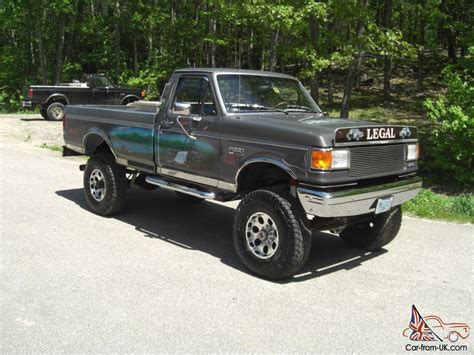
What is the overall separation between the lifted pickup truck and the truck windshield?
1754 centimetres

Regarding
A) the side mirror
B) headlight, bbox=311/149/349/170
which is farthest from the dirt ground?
headlight, bbox=311/149/349/170

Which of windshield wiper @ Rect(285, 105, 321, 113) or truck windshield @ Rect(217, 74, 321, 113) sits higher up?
truck windshield @ Rect(217, 74, 321, 113)

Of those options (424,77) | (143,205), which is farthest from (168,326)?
(424,77)

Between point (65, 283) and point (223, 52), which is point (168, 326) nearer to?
point (65, 283)

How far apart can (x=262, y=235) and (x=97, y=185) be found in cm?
333

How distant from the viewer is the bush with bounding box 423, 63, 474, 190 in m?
11.3

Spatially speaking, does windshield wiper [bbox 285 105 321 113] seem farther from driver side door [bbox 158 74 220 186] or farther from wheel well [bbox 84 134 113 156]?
wheel well [bbox 84 134 113 156]

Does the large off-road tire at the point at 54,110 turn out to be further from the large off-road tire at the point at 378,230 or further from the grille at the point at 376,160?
the grille at the point at 376,160

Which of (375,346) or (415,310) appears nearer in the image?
(375,346)

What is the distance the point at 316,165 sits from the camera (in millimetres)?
4566

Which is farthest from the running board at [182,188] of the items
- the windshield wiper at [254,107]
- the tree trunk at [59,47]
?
the tree trunk at [59,47]

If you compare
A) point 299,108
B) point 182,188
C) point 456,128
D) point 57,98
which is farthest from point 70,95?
point 299,108

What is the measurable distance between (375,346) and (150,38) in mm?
31431

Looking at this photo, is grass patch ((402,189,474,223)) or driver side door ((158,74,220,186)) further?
grass patch ((402,189,474,223))
